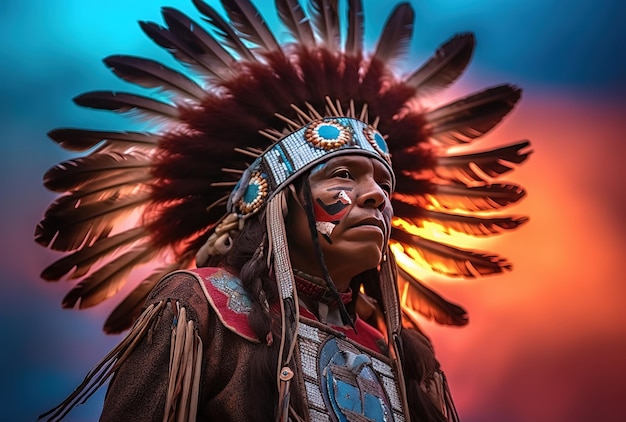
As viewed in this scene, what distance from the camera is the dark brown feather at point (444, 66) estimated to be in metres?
3.70

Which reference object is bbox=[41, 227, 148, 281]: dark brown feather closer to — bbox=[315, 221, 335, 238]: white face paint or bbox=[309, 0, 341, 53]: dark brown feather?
bbox=[315, 221, 335, 238]: white face paint

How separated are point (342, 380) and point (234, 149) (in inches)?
45.2

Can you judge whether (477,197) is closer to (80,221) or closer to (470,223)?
(470,223)

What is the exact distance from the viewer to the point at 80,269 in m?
3.34

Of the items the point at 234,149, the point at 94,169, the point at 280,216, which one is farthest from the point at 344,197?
the point at 94,169

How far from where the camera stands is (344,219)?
2973 mm

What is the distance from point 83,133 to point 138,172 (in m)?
0.29

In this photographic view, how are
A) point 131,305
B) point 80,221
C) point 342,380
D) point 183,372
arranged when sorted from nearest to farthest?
point 183,372 < point 342,380 < point 80,221 < point 131,305

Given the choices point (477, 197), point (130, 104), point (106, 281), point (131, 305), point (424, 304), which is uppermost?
point (130, 104)

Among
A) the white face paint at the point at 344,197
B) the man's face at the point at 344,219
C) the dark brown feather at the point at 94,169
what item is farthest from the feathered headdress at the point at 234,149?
Result: the white face paint at the point at 344,197

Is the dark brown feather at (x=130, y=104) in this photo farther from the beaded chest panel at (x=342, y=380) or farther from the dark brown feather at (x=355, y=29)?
the beaded chest panel at (x=342, y=380)

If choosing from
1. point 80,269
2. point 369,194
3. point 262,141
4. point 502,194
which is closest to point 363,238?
point 369,194

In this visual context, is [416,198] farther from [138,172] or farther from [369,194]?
[138,172]

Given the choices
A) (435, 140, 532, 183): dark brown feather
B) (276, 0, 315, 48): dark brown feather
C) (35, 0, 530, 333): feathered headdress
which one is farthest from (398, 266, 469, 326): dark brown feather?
(276, 0, 315, 48): dark brown feather
